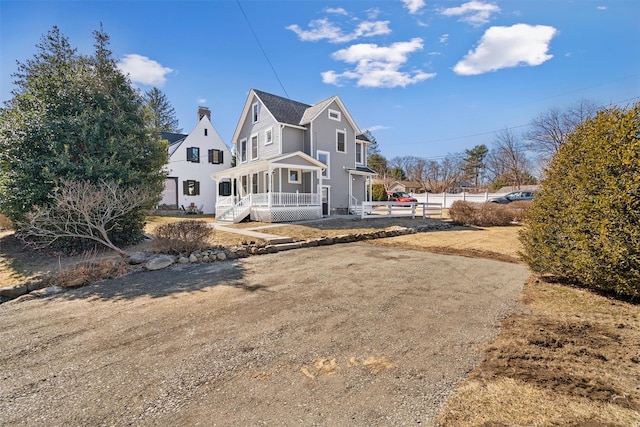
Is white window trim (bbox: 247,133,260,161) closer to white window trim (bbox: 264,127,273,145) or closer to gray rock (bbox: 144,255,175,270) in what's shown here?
white window trim (bbox: 264,127,273,145)

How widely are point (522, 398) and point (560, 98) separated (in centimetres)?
3605

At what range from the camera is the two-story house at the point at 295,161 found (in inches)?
685

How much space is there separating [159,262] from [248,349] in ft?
17.6

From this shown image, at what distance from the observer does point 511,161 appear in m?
45.7

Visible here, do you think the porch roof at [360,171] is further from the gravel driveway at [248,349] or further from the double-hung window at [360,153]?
the gravel driveway at [248,349]

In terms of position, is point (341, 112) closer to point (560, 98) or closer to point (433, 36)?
point (433, 36)

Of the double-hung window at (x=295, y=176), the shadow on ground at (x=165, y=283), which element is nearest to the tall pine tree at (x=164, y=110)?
the double-hung window at (x=295, y=176)

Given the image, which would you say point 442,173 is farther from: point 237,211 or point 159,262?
point 159,262

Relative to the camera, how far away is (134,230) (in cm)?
1004

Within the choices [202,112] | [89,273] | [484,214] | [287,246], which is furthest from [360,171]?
[89,273]

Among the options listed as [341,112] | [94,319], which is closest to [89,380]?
[94,319]

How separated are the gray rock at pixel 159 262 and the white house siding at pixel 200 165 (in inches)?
770

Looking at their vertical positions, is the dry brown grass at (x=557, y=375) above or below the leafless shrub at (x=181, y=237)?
below

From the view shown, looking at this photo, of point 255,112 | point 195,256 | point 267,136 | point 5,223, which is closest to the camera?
point 195,256
